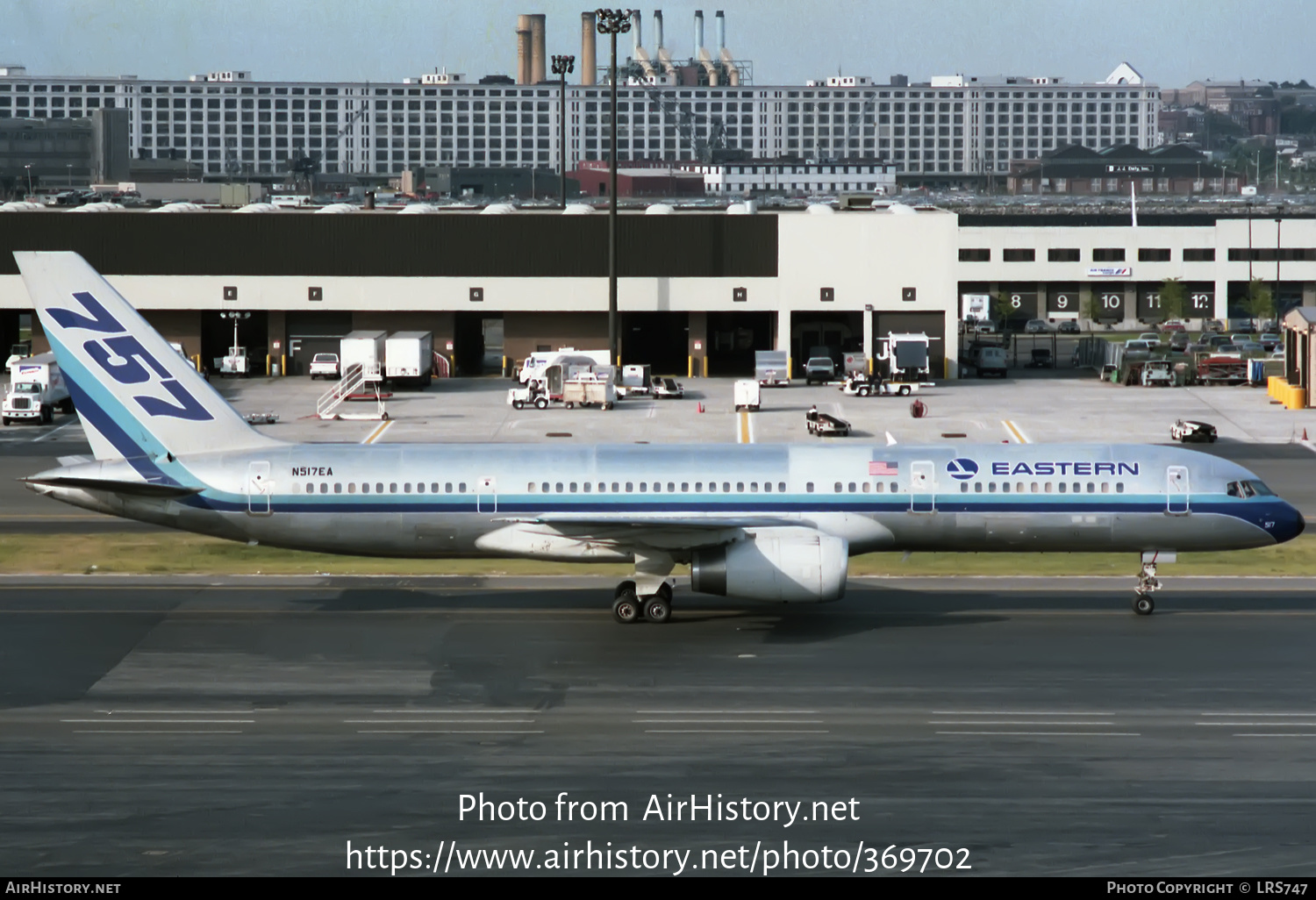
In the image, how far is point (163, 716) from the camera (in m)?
32.6

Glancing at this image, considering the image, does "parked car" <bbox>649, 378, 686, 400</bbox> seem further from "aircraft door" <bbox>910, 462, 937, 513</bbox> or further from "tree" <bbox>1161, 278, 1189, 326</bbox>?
"tree" <bbox>1161, 278, 1189, 326</bbox>

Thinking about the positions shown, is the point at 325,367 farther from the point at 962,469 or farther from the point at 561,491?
the point at 962,469

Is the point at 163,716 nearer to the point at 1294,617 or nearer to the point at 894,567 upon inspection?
the point at 894,567

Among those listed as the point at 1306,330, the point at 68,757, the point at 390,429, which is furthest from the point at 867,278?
the point at 68,757

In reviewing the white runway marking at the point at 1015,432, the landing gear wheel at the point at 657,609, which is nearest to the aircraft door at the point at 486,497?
the landing gear wheel at the point at 657,609

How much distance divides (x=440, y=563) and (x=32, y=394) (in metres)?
44.6

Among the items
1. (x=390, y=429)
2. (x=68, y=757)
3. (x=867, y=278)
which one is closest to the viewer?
(x=68, y=757)

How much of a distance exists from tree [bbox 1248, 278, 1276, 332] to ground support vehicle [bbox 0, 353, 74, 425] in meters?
104

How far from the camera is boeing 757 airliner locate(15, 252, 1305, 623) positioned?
41.3m

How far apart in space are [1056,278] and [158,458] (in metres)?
125

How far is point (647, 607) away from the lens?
41.1 m

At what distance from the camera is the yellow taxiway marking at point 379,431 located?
262 ft

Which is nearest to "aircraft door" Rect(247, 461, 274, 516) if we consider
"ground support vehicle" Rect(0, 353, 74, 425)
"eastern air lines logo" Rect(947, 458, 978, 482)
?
"eastern air lines logo" Rect(947, 458, 978, 482)

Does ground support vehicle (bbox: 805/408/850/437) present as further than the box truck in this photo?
No
